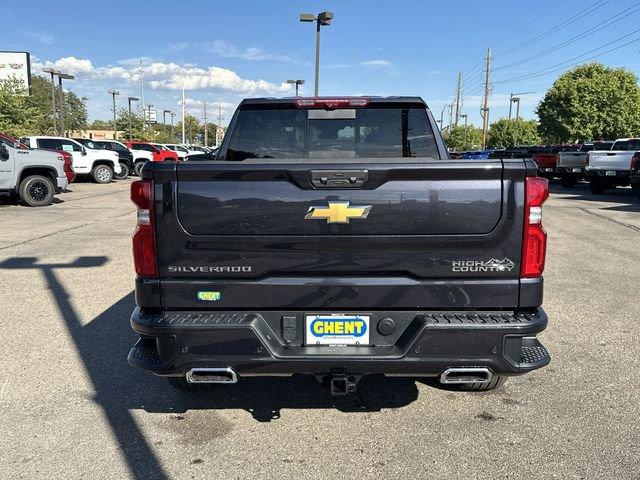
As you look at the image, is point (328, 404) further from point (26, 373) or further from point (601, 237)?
point (601, 237)

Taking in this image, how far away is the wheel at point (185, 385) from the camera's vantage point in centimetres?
376

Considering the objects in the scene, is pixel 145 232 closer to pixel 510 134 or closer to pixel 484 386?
pixel 484 386

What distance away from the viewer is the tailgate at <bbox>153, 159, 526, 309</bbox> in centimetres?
284

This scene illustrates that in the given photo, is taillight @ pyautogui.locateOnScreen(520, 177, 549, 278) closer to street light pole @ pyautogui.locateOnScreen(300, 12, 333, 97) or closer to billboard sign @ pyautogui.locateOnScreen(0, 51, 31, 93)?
street light pole @ pyautogui.locateOnScreen(300, 12, 333, 97)

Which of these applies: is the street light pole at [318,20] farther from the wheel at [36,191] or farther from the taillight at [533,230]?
the taillight at [533,230]

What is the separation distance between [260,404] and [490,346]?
5.38 feet

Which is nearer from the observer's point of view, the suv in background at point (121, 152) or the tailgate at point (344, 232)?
the tailgate at point (344, 232)

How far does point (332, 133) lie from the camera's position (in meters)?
4.18

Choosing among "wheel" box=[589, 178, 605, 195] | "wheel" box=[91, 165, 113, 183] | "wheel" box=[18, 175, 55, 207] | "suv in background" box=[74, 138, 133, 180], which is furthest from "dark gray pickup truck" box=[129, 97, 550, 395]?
"suv in background" box=[74, 138, 133, 180]

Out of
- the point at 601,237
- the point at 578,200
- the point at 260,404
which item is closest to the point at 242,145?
the point at 260,404

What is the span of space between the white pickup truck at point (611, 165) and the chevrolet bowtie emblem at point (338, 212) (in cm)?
1803

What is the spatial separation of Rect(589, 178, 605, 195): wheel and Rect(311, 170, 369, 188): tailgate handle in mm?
20277

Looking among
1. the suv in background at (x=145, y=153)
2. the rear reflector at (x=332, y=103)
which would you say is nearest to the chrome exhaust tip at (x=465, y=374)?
the rear reflector at (x=332, y=103)

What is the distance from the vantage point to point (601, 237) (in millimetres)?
11000
